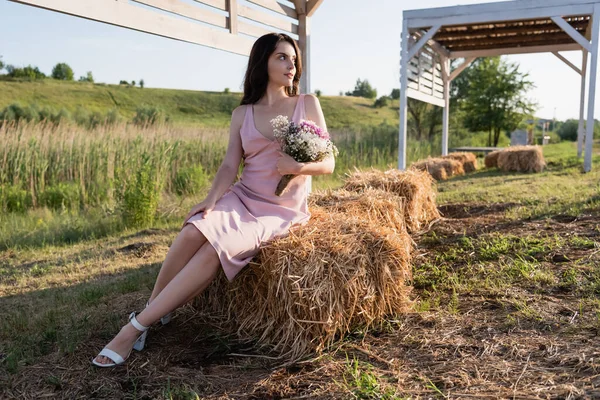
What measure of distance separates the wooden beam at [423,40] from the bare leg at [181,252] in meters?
7.61

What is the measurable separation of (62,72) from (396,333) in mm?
50145

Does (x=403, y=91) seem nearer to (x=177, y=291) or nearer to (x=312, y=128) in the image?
(x=312, y=128)

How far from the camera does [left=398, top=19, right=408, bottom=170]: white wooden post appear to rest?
8656 millimetres

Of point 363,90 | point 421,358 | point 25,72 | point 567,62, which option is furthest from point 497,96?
point 363,90

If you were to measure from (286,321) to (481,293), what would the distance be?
1.26m

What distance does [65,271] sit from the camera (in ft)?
13.1

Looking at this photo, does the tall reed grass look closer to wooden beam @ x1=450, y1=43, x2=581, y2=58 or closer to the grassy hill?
wooden beam @ x1=450, y1=43, x2=581, y2=58

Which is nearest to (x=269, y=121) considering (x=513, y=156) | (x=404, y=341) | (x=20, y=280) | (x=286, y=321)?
(x=286, y=321)

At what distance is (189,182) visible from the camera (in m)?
7.33

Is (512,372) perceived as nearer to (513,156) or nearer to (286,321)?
(286,321)

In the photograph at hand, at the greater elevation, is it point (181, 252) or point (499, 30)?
point (499, 30)

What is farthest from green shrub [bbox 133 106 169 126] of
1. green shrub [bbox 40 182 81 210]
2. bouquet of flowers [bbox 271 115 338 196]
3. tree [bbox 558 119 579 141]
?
tree [bbox 558 119 579 141]

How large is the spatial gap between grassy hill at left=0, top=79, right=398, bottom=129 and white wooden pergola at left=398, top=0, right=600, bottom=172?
69.8 feet

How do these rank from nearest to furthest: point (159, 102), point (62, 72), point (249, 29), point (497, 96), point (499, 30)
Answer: point (249, 29) < point (499, 30) < point (497, 96) < point (159, 102) < point (62, 72)
